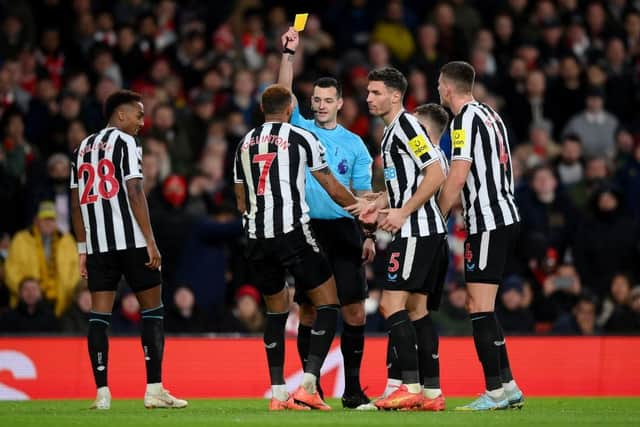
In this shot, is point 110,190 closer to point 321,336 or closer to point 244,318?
point 321,336

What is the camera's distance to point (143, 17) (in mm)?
17562

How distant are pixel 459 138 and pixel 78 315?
5.75m

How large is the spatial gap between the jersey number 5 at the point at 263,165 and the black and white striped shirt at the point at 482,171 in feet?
4.26

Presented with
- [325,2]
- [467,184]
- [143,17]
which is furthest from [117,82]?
[467,184]

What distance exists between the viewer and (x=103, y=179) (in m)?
10.2

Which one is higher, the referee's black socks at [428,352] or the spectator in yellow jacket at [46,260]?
the spectator in yellow jacket at [46,260]

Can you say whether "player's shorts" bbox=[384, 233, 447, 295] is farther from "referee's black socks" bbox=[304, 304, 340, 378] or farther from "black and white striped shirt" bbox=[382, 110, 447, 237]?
"referee's black socks" bbox=[304, 304, 340, 378]

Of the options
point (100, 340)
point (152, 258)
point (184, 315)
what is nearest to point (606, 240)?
point (184, 315)

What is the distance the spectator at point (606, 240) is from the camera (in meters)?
16.0

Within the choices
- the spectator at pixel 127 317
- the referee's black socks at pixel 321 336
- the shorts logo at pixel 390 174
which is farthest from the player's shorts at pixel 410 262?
the spectator at pixel 127 317

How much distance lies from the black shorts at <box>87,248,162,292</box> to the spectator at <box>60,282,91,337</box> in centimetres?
373

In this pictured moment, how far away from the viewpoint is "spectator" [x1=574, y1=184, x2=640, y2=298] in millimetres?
16047

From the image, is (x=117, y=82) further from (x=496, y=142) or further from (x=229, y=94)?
(x=496, y=142)

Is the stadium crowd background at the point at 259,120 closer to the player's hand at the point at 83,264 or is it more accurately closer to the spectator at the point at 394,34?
the spectator at the point at 394,34
